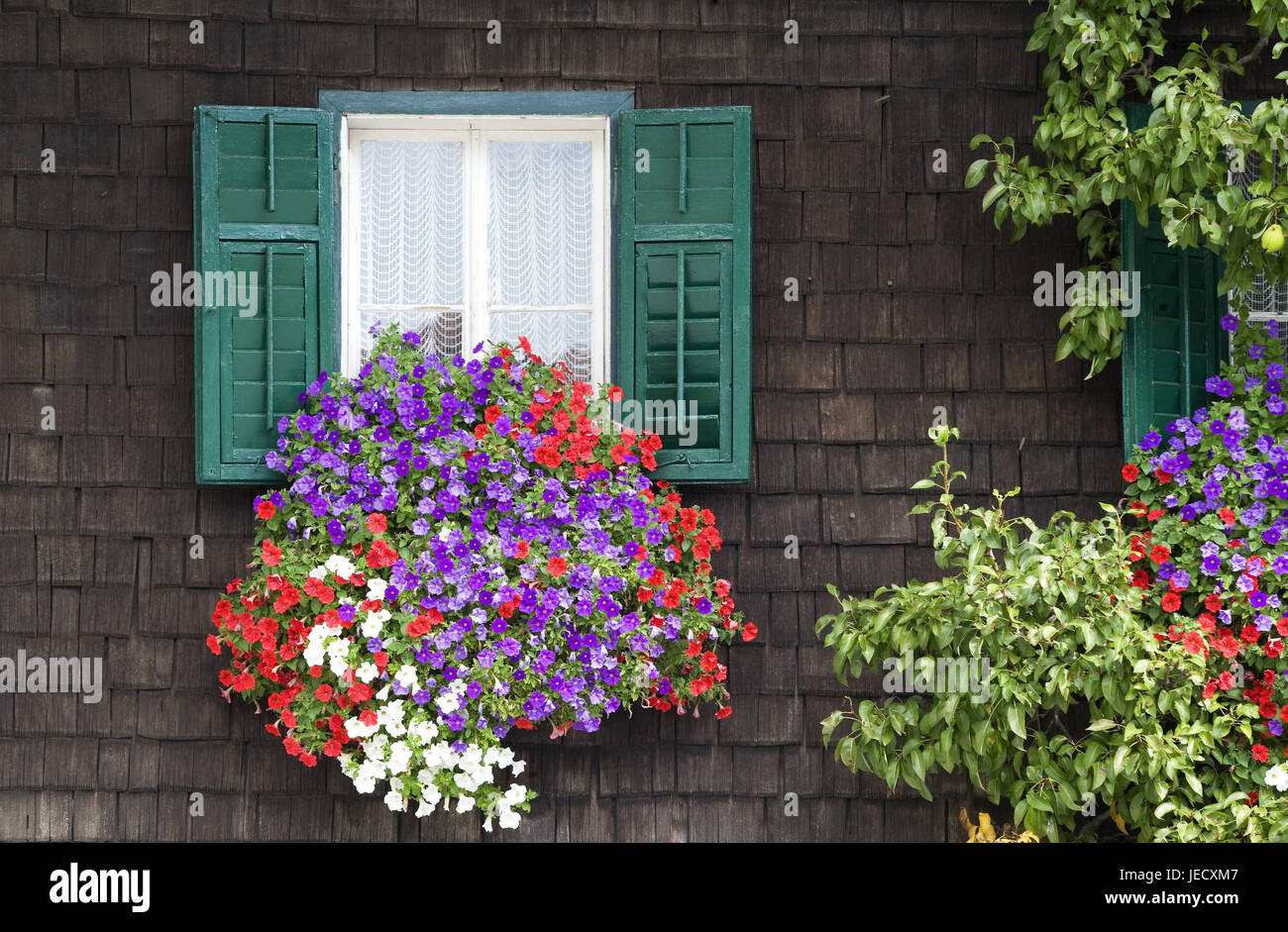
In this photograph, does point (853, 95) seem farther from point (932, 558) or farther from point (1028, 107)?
point (932, 558)

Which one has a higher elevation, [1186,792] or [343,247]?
[343,247]

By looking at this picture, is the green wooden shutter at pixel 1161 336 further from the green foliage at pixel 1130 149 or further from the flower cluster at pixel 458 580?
the flower cluster at pixel 458 580

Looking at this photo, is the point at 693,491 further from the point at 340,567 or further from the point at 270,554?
the point at 270,554

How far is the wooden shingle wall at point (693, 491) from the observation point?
157 inches

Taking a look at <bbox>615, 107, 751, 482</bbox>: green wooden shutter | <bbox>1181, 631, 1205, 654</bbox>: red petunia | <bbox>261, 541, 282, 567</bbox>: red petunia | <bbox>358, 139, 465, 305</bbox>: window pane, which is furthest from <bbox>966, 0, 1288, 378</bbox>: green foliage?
<bbox>261, 541, 282, 567</bbox>: red petunia

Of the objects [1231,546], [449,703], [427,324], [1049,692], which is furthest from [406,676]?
[1231,546]

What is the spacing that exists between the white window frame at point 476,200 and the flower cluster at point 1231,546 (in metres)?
1.70

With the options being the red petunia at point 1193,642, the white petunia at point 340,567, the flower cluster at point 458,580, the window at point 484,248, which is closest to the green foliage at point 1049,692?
the red petunia at point 1193,642

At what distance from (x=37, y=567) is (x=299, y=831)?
1132 mm

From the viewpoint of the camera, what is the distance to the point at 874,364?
410 cm

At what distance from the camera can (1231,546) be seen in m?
3.73

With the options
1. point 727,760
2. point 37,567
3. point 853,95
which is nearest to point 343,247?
point 37,567

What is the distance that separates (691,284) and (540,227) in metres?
0.53

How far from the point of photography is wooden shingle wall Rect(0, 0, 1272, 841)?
157 inches
